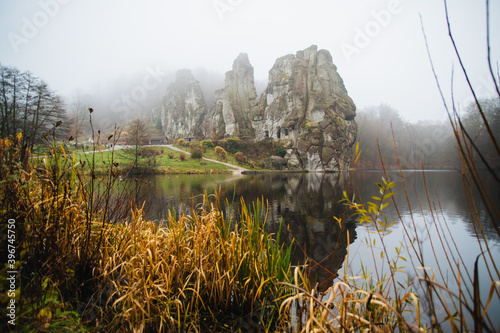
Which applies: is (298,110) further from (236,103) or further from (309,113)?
(236,103)

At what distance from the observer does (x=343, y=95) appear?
58.7 metres

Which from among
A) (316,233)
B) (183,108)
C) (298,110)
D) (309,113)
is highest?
(183,108)

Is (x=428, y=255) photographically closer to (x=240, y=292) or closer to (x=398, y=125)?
(x=240, y=292)

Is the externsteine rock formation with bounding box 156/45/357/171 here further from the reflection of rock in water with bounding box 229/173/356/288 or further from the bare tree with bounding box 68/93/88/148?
the reflection of rock in water with bounding box 229/173/356/288

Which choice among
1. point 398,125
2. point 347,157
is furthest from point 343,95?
point 398,125

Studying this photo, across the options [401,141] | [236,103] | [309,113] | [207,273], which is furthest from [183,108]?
[207,273]

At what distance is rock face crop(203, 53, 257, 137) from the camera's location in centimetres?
7388

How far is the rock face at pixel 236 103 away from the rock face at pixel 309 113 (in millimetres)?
9773

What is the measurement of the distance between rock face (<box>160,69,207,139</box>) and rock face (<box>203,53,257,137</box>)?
36.8 feet

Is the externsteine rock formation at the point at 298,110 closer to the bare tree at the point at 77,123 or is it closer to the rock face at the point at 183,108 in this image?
the rock face at the point at 183,108

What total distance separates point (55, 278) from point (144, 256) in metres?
0.76

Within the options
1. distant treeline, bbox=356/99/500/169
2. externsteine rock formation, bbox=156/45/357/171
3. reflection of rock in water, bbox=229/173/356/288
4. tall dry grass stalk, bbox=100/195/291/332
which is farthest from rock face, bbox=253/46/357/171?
tall dry grass stalk, bbox=100/195/291/332

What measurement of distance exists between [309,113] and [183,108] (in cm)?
6063

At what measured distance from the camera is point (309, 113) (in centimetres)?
5566
